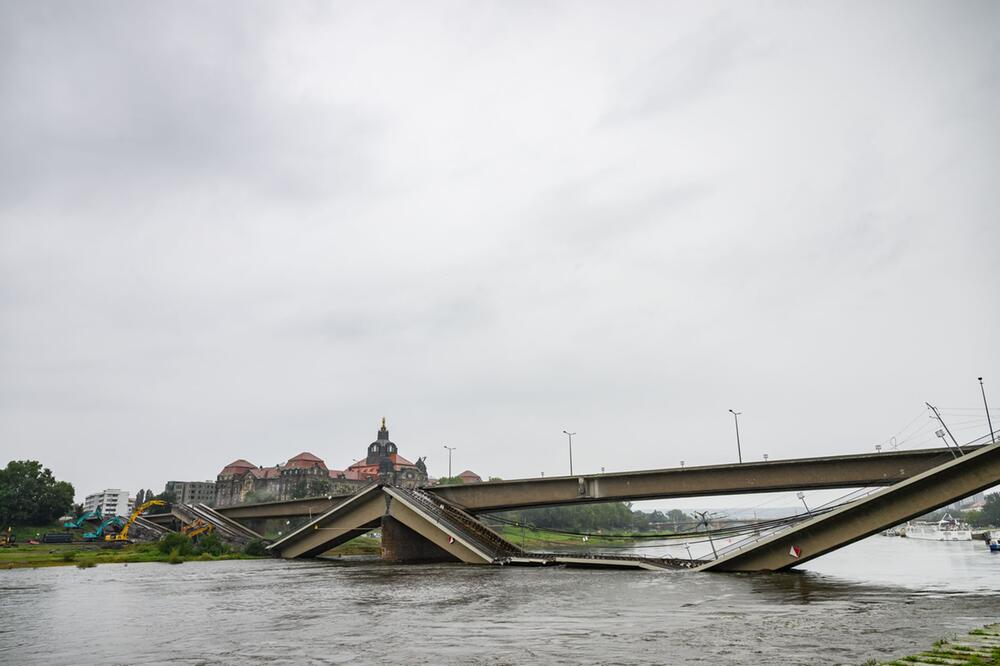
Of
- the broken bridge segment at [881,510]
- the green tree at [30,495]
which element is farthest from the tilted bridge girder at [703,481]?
the green tree at [30,495]

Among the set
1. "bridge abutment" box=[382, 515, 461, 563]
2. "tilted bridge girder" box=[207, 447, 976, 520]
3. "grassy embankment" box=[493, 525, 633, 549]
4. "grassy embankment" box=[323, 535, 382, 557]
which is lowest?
"grassy embankment" box=[493, 525, 633, 549]

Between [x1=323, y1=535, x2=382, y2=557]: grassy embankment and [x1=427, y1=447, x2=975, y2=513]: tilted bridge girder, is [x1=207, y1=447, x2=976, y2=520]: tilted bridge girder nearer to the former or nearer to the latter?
[x1=427, y1=447, x2=975, y2=513]: tilted bridge girder

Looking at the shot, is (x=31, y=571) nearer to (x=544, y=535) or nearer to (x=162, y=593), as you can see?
(x=162, y=593)

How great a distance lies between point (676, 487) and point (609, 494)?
6.64m

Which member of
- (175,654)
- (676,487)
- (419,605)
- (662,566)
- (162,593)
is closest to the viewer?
(175,654)

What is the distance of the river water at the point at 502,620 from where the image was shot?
14836mm

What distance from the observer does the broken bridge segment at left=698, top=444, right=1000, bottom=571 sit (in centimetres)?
3384

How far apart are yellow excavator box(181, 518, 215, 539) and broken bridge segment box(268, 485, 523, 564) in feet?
78.8

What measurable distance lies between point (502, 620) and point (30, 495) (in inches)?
4778

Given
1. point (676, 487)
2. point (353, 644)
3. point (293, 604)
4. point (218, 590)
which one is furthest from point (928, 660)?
point (676, 487)

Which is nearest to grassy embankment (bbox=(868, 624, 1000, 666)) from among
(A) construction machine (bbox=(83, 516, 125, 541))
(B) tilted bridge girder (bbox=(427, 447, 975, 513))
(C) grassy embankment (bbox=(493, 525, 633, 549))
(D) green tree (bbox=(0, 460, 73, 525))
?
(B) tilted bridge girder (bbox=(427, 447, 975, 513))

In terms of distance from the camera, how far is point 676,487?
2234 inches

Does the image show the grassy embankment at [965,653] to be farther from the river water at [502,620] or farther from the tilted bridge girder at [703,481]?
the tilted bridge girder at [703,481]

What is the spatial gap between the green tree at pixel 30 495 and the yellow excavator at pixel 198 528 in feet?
125
